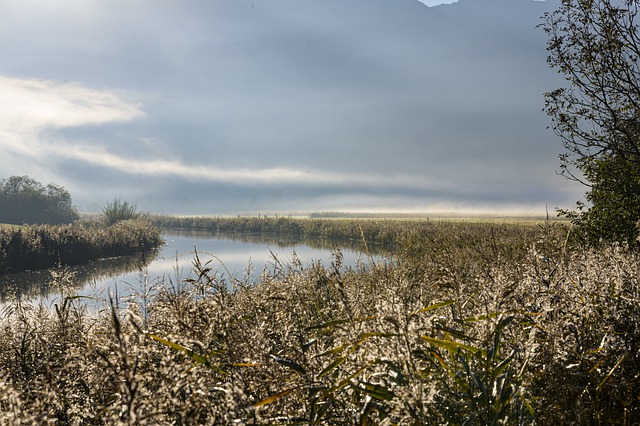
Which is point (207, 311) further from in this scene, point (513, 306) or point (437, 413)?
point (513, 306)

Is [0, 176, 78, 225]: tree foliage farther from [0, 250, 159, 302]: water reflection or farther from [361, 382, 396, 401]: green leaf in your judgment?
[361, 382, 396, 401]: green leaf

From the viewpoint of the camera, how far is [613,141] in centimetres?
1128

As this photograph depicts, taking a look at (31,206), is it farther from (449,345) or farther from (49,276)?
(449,345)

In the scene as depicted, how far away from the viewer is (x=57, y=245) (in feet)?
73.7

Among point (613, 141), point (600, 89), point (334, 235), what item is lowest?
point (334, 235)

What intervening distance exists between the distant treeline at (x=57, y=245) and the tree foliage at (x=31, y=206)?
1176 inches

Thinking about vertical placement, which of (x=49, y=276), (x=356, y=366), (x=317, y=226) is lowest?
(x=49, y=276)

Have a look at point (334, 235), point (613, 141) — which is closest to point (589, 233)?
point (613, 141)

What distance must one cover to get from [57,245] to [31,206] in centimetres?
3926

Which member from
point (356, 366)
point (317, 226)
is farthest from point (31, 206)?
point (356, 366)

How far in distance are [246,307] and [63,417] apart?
67.9 inches

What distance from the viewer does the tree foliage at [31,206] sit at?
5288cm

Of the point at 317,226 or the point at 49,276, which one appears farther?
the point at 317,226

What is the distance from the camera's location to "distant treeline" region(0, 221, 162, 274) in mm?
20250
